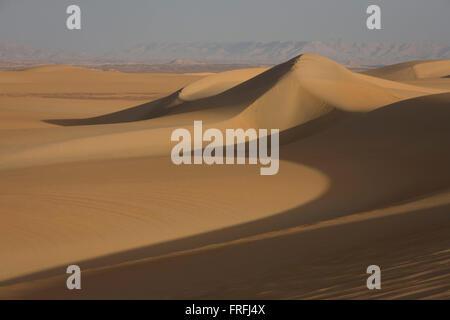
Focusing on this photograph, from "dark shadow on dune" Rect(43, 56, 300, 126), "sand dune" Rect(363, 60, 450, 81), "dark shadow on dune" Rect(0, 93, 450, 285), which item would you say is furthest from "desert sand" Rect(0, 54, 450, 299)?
"sand dune" Rect(363, 60, 450, 81)

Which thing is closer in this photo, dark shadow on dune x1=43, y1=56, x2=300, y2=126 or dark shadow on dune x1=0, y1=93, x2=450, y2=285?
dark shadow on dune x1=0, y1=93, x2=450, y2=285

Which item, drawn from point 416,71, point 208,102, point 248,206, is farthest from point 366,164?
point 416,71

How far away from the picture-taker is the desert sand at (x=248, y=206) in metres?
6.74

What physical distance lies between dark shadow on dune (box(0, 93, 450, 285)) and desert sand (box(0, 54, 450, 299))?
5 centimetres

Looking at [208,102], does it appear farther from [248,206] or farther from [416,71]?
[416,71]

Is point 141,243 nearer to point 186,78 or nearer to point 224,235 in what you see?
point 224,235

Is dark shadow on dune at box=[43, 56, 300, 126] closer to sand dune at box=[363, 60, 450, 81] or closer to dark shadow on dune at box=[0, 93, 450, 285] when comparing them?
dark shadow on dune at box=[0, 93, 450, 285]

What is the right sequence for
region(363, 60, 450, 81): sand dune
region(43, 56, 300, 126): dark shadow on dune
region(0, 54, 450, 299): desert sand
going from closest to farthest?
region(0, 54, 450, 299): desert sand → region(43, 56, 300, 126): dark shadow on dune → region(363, 60, 450, 81): sand dune

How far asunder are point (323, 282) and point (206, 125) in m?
15.8

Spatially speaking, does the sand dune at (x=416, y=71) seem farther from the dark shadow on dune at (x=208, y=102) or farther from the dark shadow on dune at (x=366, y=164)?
the dark shadow on dune at (x=366, y=164)

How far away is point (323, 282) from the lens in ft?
20.0

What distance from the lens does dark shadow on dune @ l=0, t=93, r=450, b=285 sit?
10.0 meters

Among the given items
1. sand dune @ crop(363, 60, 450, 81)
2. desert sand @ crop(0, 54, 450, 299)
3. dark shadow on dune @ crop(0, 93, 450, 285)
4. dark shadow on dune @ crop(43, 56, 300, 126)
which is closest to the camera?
desert sand @ crop(0, 54, 450, 299)

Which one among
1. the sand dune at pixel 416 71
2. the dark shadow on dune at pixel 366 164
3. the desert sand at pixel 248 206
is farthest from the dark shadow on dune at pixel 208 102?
the sand dune at pixel 416 71
